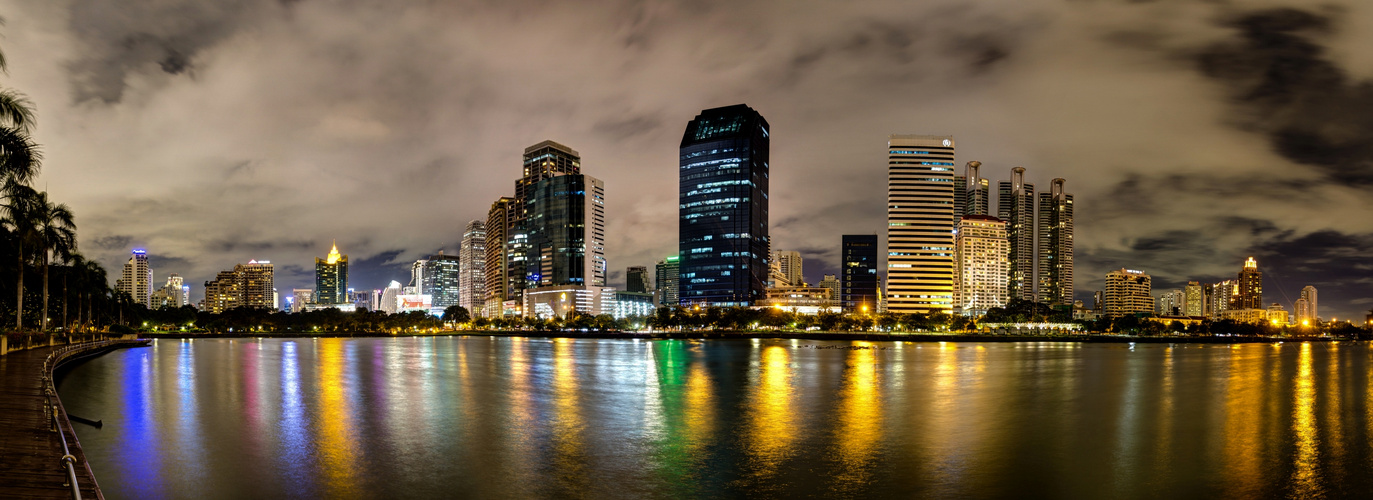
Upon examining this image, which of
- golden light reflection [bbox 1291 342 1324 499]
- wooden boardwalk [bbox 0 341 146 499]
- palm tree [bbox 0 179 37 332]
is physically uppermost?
palm tree [bbox 0 179 37 332]

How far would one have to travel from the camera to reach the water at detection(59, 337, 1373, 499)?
22250mm

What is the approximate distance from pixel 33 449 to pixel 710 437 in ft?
68.3

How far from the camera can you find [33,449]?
1761 centimetres

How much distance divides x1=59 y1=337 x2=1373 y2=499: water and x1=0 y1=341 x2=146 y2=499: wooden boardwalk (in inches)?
87.5

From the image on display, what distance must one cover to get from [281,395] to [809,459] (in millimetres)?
33316

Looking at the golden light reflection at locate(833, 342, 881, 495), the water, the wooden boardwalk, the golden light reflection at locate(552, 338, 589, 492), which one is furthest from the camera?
the golden light reflection at locate(833, 342, 881, 495)

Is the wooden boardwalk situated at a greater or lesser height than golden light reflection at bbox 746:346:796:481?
greater

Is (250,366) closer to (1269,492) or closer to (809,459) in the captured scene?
(809,459)

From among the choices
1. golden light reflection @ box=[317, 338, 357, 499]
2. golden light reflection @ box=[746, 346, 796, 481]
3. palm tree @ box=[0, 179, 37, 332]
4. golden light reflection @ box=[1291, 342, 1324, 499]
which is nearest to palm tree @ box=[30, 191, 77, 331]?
palm tree @ box=[0, 179, 37, 332]

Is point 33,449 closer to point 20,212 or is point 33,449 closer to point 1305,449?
point 20,212

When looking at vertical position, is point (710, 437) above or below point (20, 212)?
below

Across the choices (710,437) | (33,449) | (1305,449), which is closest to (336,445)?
(33,449)

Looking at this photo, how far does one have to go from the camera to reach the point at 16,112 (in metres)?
23.1

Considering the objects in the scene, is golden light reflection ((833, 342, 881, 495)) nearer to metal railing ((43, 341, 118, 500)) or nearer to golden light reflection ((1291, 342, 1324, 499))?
golden light reflection ((1291, 342, 1324, 499))
